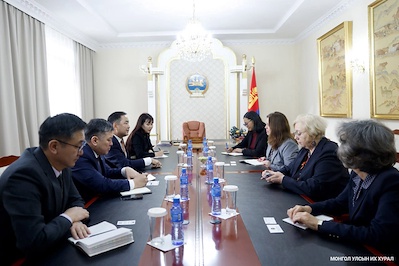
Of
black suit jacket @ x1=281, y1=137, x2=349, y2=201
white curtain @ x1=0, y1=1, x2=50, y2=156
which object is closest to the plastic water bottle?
black suit jacket @ x1=281, y1=137, x2=349, y2=201

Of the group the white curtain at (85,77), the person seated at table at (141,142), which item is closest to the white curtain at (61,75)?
the white curtain at (85,77)

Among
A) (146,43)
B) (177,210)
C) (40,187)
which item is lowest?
(177,210)

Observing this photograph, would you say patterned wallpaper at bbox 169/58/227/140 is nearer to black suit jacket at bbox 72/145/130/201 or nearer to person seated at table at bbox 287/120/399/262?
black suit jacket at bbox 72/145/130/201

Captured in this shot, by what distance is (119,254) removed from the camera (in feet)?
4.41

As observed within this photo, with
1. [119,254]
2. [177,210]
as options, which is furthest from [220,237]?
[119,254]

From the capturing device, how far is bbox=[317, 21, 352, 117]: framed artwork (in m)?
5.15

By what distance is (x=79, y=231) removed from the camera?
4.90ft

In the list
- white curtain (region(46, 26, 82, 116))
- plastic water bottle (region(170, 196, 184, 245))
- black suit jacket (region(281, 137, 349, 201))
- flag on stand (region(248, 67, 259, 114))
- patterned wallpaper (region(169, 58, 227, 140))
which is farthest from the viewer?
patterned wallpaper (region(169, 58, 227, 140))

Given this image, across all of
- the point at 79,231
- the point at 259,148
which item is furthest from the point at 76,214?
the point at 259,148

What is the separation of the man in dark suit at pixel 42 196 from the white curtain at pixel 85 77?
19.2 ft

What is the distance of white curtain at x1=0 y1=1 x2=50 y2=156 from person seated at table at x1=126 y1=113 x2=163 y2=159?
5.30ft

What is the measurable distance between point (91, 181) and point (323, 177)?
1.61 m

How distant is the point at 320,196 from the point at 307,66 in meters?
5.66

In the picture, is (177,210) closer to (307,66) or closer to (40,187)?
(40,187)
